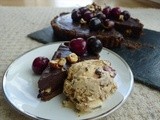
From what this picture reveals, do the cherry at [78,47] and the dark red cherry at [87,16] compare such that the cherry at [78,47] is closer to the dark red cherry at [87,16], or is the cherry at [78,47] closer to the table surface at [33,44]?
the table surface at [33,44]

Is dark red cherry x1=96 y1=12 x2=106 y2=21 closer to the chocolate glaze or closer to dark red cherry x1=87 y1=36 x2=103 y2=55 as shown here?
the chocolate glaze

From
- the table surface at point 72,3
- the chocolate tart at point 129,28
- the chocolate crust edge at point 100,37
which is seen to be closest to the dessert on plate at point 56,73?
the chocolate crust edge at point 100,37

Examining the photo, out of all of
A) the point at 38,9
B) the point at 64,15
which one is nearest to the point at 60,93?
the point at 64,15

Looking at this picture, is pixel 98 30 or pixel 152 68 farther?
pixel 98 30

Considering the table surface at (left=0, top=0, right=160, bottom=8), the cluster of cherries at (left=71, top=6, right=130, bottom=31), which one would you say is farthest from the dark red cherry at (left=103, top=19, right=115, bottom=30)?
the table surface at (left=0, top=0, right=160, bottom=8)

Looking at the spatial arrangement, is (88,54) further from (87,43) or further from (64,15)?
(64,15)

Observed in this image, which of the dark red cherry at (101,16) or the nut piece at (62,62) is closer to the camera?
the nut piece at (62,62)
